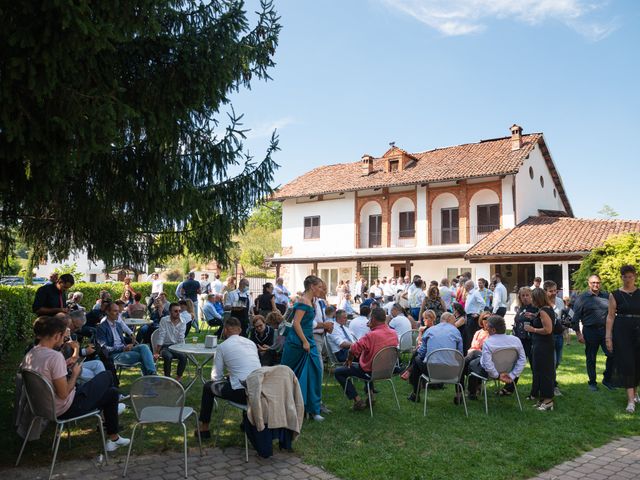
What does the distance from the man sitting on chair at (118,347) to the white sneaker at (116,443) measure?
1993 millimetres

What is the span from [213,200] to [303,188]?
25.7 m

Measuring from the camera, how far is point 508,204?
24797mm

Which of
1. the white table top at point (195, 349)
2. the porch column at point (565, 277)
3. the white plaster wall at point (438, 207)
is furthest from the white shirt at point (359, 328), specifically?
the white plaster wall at point (438, 207)

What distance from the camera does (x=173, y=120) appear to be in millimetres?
5684

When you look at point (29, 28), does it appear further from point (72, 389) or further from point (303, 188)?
point (303, 188)

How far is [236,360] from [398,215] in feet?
80.7

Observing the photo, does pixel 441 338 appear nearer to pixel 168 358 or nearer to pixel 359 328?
pixel 359 328

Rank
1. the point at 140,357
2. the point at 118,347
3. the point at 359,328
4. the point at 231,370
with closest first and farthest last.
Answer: the point at 231,370 < the point at 140,357 < the point at 118,347 < the point at 359,328

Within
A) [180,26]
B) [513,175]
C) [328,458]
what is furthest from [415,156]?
[328,458]

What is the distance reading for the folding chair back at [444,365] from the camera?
653 cm

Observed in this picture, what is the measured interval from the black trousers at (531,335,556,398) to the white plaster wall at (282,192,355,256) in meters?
22.7

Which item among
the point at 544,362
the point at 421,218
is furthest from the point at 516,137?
the point at 544,362

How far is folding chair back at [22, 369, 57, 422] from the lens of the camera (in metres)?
4.29

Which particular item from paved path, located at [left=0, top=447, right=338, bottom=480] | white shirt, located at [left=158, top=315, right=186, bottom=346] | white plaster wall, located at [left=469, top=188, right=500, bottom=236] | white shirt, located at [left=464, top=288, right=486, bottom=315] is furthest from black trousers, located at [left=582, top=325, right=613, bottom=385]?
white plaster wall, located at [left=469, top=188, right=500, bottom=236]
